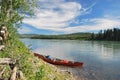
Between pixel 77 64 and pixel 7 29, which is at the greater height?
pixel 7 29

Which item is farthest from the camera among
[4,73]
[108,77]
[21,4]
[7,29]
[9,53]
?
[108,77]

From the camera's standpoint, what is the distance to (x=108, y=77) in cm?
3634

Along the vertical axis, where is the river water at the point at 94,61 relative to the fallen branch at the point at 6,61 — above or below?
below

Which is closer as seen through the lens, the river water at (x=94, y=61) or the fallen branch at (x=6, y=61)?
the fallen branch at (x=6, y=61)

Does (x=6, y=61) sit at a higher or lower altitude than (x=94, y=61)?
higher

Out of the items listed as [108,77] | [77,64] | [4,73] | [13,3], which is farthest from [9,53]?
[77,64]

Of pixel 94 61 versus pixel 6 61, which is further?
pixel 94 61

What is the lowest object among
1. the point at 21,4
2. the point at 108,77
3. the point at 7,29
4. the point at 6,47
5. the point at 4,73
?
the point at 108,77

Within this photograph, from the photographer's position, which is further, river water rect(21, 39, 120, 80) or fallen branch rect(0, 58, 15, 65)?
river water rect(21, 39, 120, 80)

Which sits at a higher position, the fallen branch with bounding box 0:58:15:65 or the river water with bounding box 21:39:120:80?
the fallen branch with bounding box 0:58:15:65

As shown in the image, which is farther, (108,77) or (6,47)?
(108,77)

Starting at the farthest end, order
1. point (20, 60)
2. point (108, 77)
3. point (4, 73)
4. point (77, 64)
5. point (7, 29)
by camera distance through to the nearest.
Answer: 1. point (77, 64)
2. point (108, 77)
3. point (7, 29)
4. point (20, 60)
5. point (4, 73)

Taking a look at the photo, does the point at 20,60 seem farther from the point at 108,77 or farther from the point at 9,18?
the point at 108,77

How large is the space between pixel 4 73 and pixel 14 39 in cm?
531
